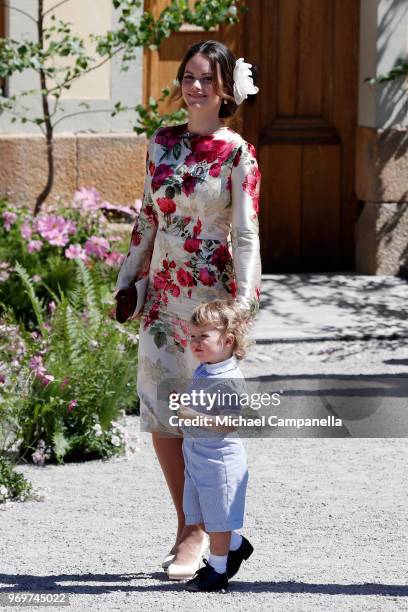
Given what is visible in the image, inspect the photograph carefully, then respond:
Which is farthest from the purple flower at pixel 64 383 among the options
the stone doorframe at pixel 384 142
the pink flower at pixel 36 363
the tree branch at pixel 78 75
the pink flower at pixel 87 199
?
the stone doorframe at pixel 384 142

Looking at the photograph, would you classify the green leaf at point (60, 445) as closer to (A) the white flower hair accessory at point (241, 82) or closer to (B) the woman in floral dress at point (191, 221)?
(B) the woman in floral dress at point (191, 221)

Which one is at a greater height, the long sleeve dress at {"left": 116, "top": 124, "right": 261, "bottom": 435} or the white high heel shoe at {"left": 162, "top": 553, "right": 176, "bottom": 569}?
the long sleeve dress at {"left": 116, "top": 124, "right": 261, "bottom": 435}

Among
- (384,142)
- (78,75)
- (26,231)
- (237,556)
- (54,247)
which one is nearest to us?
(237,556)

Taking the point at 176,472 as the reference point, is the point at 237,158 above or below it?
above

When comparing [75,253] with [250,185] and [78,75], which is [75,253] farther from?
[250,185]

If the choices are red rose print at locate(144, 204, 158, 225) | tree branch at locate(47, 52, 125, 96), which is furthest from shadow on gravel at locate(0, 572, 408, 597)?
tree branch at locate(47, 52, 125, 96)

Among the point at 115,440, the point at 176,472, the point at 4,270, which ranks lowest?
the point at 115,440

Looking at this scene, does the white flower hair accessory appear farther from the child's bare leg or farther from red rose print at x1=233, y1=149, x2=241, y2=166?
the child's bare leg

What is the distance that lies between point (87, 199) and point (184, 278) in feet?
12.6

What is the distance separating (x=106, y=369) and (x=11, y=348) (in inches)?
16.9

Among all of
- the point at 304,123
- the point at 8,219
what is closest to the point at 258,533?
the point at 8,219

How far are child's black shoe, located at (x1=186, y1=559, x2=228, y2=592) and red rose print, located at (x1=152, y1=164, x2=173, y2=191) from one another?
1.23 metres

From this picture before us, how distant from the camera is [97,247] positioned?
7.67 meters

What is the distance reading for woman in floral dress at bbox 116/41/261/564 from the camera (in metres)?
4.51
